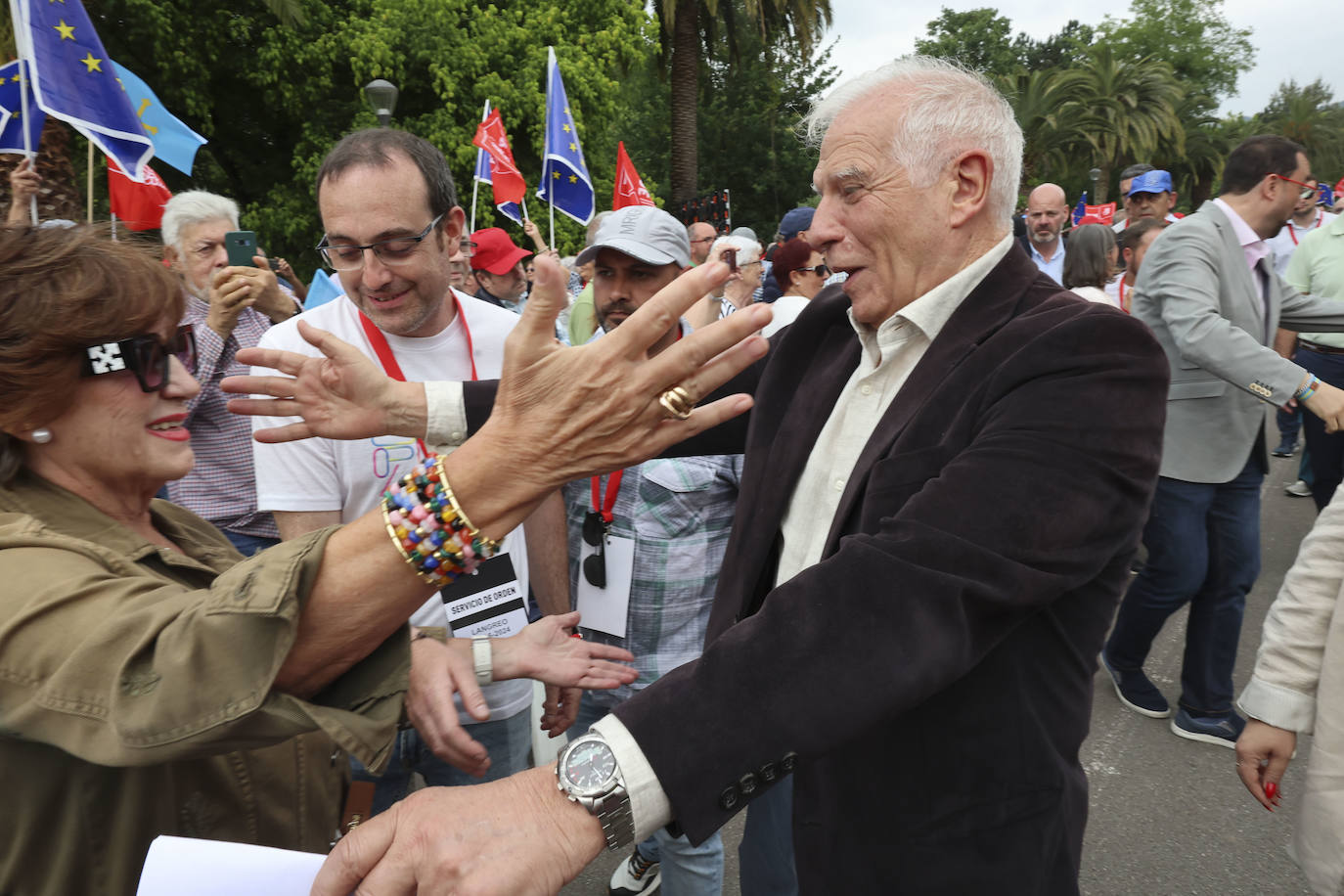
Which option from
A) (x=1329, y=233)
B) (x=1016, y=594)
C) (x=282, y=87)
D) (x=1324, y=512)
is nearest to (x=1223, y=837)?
(x=1324, y=512)

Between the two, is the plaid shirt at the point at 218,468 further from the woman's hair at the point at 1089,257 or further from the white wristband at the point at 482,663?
the woman's hair at the point at 1089,257

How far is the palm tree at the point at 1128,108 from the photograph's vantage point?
117 feet

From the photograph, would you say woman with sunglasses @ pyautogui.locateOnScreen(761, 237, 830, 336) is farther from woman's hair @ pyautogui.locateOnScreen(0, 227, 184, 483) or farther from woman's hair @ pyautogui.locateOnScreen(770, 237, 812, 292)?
woman's hair @ pyautogui.locateOnScreen(0, 227, 184, 483)

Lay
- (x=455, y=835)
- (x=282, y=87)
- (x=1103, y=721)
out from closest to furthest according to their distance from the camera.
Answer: (x=455, y=835), (x=1103, y=721), (x=282, y=87)

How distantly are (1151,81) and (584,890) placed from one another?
1637 inches

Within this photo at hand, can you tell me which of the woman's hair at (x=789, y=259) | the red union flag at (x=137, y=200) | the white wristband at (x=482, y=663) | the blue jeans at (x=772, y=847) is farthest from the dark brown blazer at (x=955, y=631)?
the red union flag at (x=137, y=200)

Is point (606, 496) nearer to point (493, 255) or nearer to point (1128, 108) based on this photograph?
point (493, 255)

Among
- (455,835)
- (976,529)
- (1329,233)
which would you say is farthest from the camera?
Answer: (1329,233)

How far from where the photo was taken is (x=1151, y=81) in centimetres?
3616

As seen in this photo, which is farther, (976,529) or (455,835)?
(976,529)

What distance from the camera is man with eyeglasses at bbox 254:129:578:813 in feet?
7.55

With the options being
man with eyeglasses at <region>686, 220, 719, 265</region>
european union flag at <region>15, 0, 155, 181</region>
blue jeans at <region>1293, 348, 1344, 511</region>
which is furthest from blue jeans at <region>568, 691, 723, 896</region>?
man with eyeglasses at <region>686, 220, 719, 265</region>

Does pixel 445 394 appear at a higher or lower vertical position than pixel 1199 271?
lower

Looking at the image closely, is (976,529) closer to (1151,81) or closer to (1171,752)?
(1171,752)
